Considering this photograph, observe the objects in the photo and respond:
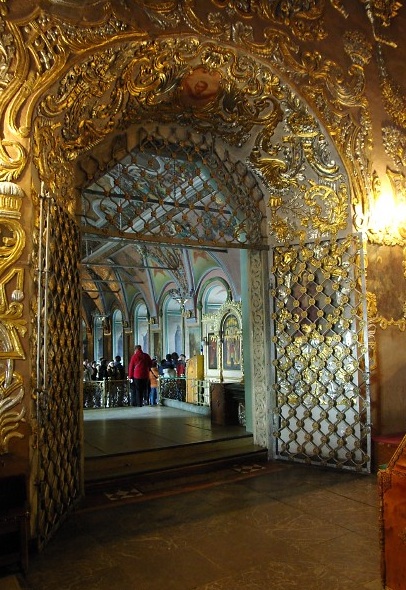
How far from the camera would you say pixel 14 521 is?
3207 millimetres

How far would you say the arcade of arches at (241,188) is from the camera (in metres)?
3.85

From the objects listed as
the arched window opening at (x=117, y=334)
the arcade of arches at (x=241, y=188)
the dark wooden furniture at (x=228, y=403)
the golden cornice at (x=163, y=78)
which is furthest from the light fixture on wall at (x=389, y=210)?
the arched window opening at (x=117, y=334)

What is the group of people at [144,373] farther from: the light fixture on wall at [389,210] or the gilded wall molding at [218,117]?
the light fixture on wall at [389,210]

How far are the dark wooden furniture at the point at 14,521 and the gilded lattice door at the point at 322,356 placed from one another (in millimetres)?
3502

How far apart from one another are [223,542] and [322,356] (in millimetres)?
2795

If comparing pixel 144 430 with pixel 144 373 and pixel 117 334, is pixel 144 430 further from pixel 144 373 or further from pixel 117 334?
pixel 117 334

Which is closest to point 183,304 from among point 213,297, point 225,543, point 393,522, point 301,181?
point 213,297

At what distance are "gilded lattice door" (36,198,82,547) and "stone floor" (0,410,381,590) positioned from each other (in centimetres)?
33

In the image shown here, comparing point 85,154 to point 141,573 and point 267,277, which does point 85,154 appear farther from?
point 141,573

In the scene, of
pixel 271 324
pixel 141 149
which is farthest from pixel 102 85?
pixel 271 324

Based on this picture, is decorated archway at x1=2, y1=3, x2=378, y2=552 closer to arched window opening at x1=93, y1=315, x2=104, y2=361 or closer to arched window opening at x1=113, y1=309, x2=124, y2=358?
arched window opening at x1=113, y1=309, x2=124, y2=358

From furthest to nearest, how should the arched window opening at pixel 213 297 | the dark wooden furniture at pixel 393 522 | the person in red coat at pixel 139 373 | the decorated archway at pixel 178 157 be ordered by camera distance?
the arched window opening at pixel 213 297 → the person in red coat at pixel 139 373 → the decorated archway at pixel 178 157 → the dark wooden furniture at pixel 393 522

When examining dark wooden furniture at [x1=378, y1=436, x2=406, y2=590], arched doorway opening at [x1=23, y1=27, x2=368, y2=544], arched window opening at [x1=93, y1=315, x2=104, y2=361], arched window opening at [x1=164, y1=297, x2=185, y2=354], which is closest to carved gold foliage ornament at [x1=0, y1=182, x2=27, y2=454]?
arched doorway opening at [x1=23, y1=27, x2=368, y2=544]

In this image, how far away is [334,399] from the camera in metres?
5.72
